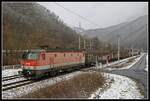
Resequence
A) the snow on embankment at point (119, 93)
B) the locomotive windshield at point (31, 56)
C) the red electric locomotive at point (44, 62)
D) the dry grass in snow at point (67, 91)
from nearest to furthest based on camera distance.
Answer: the dry grass in snow at point (67, 91) < the snow on embankment at point (119, 93) < the red electric locomotive at point (44, 62) < the locomotive windshield at point (31, 56)

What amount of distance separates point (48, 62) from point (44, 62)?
1147 mm

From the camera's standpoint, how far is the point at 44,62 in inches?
1043

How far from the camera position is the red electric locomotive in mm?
25241

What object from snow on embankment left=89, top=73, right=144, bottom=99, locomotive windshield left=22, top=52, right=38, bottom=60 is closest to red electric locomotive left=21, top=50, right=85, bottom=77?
locomotive windshield left=22, top=52, right=38, bottom=60

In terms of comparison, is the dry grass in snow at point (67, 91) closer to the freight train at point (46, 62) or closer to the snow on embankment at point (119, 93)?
the snow on embankment at point (119, 93)

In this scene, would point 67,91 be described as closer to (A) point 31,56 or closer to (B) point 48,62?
(A) point 31,56

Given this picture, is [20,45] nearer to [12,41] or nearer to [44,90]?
[12,41]

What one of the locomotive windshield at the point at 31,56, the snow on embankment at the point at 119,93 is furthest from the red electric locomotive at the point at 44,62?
the snow on embankment at the point at 119,93

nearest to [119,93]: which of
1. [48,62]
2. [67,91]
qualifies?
[67,91]

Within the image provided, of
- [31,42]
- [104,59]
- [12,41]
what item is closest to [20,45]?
[12,41]

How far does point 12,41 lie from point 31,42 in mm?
8513

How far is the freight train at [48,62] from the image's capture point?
25.3 metres

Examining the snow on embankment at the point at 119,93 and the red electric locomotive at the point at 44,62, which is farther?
the red electric locomotive at the point at 44,62

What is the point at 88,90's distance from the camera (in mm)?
17641
